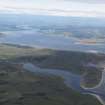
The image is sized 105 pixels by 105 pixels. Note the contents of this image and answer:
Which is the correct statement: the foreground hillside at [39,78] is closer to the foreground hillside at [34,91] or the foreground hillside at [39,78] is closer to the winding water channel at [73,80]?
the foreground hillside at [34,91]

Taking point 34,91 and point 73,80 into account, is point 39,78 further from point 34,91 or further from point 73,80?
point 34,91

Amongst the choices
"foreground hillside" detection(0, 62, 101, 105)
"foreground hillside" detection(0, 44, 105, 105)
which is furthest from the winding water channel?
"foreground hillside" detection(0, 62, 101, 105)

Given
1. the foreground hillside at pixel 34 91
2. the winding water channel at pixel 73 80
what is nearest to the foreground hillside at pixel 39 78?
the foreground hillside at pixel 34 91

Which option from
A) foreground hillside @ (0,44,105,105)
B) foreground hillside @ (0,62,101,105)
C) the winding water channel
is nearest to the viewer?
foreground hillside @ (0,62,101,105)

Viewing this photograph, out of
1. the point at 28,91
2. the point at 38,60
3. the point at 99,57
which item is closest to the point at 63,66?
the point at 38,60

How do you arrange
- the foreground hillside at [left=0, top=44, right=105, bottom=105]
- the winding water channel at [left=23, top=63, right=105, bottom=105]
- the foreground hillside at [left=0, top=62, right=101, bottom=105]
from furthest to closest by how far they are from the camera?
the winding water channel at [left=23, top=63, right=105, bottom=105], the foreground hillside at [left=0, top=44, right=105, bottom=105], the foreground hillside at [left=0, top=62, right=101, bottom=105]

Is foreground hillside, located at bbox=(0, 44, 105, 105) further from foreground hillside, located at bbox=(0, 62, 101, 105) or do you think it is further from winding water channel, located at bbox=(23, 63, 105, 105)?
winding water channel, located at bbox=(23, 63, 105, 105)

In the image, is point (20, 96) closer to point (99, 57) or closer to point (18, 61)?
point (18, 61)

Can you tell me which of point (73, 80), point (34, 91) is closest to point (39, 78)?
point (73, 80)

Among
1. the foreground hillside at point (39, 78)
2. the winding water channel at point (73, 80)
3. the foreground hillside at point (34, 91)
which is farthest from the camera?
the winding water channel at point (73, 80)
